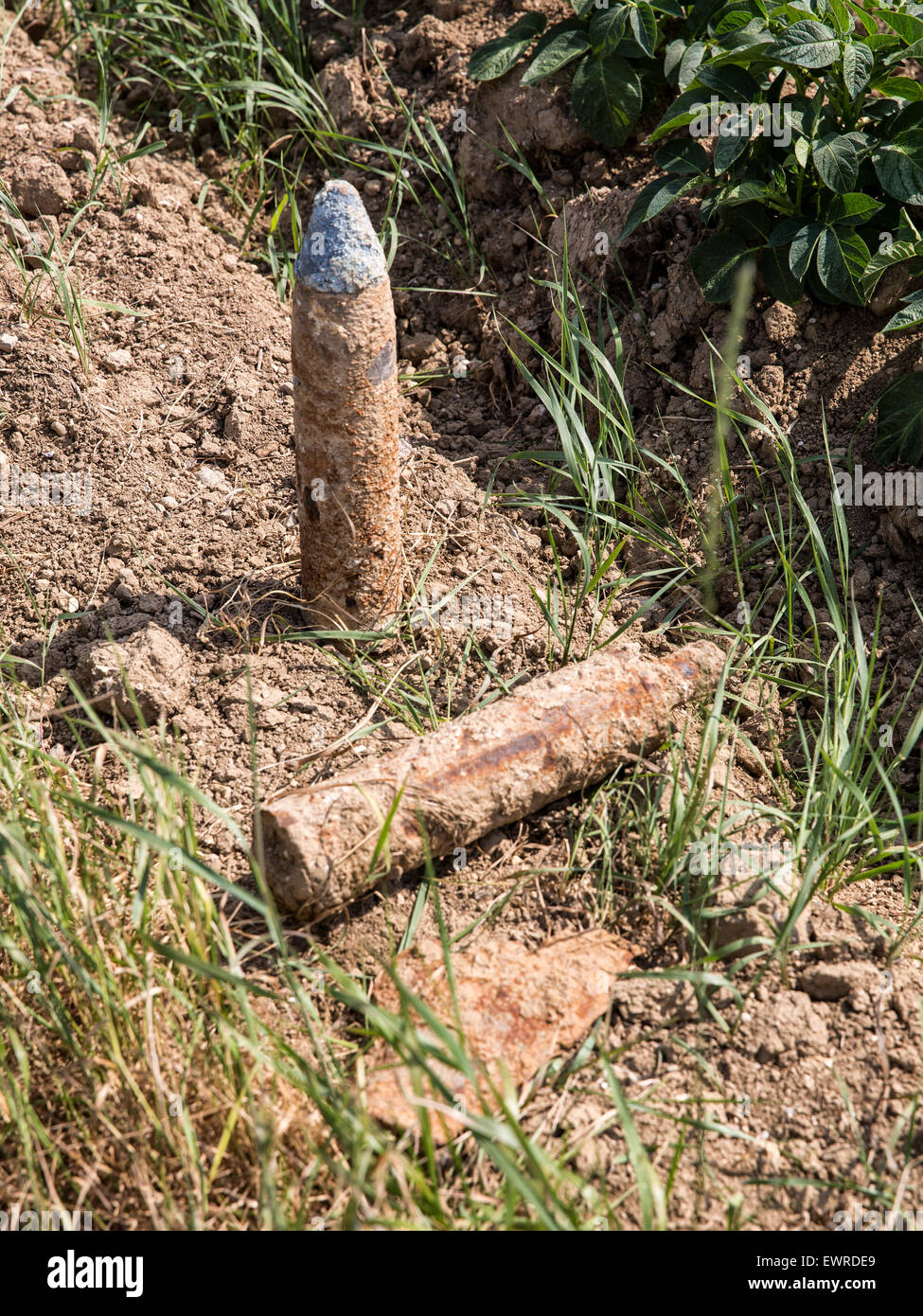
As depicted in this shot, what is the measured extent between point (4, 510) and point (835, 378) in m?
2.47

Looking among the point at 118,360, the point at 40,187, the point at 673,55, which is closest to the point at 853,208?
the point at 673,55

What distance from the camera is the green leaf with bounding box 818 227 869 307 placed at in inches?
113

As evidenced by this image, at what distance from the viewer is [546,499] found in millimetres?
3086

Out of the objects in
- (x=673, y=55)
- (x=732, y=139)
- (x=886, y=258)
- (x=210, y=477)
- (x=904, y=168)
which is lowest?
(x=210, y=477)

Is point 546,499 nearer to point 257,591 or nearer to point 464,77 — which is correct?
point 257,591

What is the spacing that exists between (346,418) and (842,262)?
145 centimetres

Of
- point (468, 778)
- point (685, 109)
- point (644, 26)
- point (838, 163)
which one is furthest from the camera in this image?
point (644, 26)

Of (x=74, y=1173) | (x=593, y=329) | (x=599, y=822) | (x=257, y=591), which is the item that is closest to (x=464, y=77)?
(x=593, y=329)

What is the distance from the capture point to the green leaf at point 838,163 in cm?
283

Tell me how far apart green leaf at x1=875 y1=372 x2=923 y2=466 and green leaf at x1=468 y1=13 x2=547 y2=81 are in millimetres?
1708

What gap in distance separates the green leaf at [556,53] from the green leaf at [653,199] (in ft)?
1.79

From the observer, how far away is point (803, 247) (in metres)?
2.93

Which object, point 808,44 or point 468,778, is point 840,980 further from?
point 808,44

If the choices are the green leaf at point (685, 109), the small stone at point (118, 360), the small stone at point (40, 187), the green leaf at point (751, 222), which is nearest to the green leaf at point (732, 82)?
the green leaf at point (685, 109)
